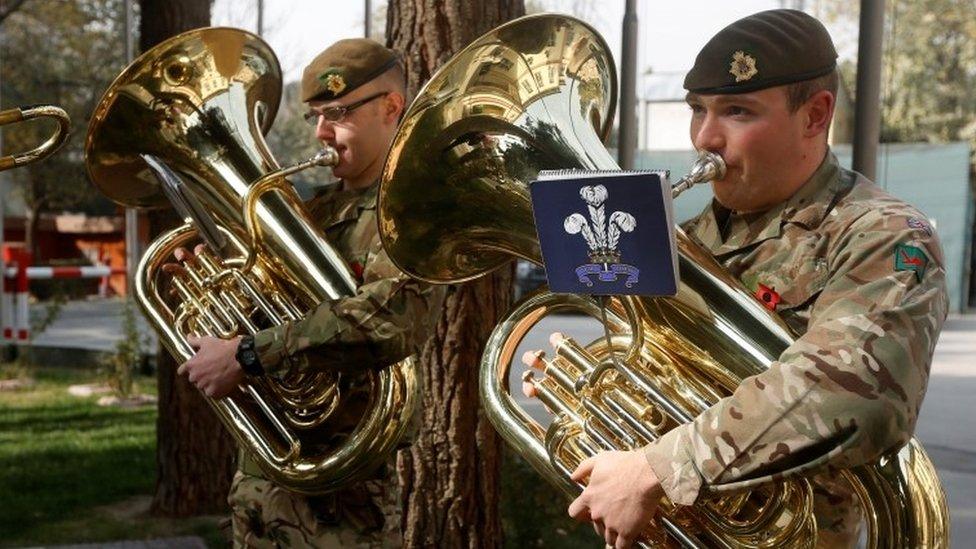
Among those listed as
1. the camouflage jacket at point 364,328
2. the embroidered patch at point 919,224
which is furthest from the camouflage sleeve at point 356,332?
the embroidered patch at point 919,224

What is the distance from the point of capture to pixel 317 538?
2584mm

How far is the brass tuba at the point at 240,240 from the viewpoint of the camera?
8.19ft

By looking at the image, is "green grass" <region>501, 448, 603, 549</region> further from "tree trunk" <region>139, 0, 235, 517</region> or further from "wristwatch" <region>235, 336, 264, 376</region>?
"wristwatch" <region>235, 336, 264, 376</region>

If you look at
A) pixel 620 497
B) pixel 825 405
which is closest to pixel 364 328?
pixel 620 497

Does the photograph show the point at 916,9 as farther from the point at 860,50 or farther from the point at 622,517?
the point at 622,517

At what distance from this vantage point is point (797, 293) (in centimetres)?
173

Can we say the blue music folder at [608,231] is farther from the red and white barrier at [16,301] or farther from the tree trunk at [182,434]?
A: the red and white barrier at [16,301]

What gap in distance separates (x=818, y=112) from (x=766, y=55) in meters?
0.14

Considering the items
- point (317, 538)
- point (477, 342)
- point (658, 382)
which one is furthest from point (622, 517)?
point (477, 342)

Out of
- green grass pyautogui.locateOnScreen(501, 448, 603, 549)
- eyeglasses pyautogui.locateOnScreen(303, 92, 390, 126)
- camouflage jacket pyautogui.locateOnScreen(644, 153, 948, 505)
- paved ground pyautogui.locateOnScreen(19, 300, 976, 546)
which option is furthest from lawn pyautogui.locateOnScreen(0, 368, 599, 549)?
camouflage jacket pyautogui.locateOnScreen(644, 153, 948, 505)

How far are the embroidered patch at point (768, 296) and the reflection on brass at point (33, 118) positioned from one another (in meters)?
1.37

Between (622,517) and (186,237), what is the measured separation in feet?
5.75

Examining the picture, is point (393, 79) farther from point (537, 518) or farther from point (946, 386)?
point (946, 386)

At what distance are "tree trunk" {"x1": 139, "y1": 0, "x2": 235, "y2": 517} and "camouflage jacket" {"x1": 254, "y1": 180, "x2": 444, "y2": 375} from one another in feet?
9.17
